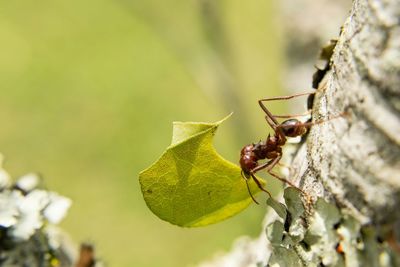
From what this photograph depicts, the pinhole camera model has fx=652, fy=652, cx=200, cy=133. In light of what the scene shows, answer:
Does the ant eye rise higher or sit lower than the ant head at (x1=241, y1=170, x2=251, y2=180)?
higher

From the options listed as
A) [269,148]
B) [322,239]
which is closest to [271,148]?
[269,148]

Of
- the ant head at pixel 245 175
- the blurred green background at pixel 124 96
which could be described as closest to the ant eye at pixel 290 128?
the ant head at pixel 245 175

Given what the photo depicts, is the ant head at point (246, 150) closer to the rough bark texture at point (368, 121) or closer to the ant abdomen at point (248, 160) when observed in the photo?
the ant abdomen at point (248, 160)

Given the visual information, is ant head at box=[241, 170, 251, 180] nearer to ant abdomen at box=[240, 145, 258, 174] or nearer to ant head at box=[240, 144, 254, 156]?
ant abdomen at box=[240, 145, 258, 174]

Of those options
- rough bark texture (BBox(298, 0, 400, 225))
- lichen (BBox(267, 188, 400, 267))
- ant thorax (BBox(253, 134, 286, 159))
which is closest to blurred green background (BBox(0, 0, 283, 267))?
ant thorax (BBox(253, 134, 286, 159))

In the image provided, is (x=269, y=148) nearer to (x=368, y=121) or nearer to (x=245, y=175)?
(x=245, y=175)

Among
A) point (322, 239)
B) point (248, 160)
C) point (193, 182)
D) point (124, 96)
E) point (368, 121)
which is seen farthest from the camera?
point (124, 96)
